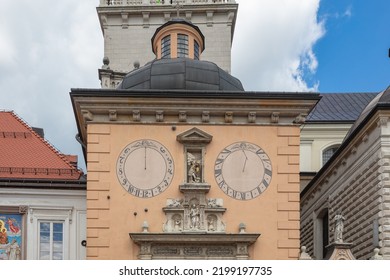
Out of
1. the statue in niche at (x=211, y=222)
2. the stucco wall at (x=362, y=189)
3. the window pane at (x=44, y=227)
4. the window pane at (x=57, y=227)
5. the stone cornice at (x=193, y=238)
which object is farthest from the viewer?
the window pane at (x=57, y=227)

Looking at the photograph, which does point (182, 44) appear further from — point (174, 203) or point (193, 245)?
point (193, 245)

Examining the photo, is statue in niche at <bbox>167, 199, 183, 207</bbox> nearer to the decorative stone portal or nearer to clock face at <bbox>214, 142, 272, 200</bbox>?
the decorative stone portal

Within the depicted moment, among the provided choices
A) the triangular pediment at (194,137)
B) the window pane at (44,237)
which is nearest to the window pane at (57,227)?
the window pane at (44,237)

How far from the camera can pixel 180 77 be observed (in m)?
28.4

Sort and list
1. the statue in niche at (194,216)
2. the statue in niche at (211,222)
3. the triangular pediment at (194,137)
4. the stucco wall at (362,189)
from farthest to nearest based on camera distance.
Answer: the stucco wall at (362,189) → the triangular pediment at (194,137) → the statue in niche at (211,222) → the statue in niche at (194,216)

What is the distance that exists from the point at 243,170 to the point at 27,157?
844cm

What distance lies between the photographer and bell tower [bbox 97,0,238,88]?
153 ft

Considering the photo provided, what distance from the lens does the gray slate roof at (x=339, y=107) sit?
1863 inches

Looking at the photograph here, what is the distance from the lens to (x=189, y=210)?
1041 inches

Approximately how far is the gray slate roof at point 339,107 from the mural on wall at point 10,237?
2261 centimetres

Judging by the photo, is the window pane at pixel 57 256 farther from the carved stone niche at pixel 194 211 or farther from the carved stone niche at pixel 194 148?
the carved stone niche at pixel 194 148
